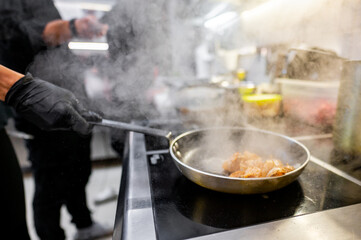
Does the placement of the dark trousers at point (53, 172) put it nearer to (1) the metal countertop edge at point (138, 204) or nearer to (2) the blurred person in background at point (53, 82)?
(2) the blurred person in background at point (53, 82)

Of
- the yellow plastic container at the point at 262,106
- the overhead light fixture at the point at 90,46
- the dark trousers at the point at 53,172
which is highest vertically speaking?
the overhead light fixture at the point at 90,46

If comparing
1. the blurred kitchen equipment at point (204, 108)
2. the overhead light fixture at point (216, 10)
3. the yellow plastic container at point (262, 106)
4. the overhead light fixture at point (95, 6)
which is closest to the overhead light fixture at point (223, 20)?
the overhead light fixture at point (216, 10)

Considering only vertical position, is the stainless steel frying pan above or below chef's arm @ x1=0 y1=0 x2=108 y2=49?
below

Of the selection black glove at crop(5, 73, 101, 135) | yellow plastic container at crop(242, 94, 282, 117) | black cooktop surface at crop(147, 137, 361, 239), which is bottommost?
black cooktop surface at crop(147, 137, 361, 239)

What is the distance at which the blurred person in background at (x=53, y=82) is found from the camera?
4.61 feet

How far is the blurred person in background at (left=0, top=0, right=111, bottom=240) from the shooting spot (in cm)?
141

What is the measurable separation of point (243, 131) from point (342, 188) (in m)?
0.47

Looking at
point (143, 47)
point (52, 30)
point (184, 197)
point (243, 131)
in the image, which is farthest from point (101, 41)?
point (184, 197)

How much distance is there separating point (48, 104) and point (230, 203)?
2.82 ft

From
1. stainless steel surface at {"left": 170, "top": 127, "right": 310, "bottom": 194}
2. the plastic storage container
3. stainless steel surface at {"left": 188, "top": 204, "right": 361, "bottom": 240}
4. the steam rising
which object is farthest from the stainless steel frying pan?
the plastic storage container

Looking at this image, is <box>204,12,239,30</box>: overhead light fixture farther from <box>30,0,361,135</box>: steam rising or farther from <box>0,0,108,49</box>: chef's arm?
<box>0,0,108,49</box>: chef's arm

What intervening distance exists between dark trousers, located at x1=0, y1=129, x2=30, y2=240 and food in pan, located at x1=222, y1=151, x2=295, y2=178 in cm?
132

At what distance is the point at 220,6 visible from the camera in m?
1.84

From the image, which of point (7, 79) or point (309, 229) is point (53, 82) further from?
point (309, 229)
